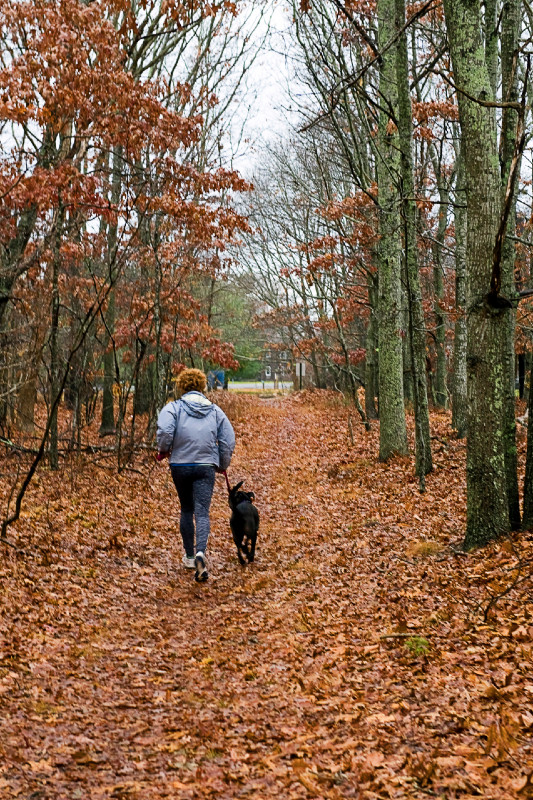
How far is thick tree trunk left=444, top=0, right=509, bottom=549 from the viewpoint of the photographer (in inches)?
259

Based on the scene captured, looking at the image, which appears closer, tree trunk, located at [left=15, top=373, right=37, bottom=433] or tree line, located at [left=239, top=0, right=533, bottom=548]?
tree line, located at [left=239, top=0, right=533, bottom=548]

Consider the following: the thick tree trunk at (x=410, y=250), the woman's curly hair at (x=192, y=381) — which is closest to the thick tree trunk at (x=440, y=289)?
the thick tree trunk at (x=410, y=250)

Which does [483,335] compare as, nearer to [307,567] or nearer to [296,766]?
[307,567]

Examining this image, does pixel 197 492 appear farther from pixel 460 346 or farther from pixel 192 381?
pixel 460 346

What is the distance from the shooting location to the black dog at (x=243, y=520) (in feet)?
27.4

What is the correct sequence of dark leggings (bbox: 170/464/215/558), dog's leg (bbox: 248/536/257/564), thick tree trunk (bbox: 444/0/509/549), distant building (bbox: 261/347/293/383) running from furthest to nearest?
distant building (bbox: 261/347/293/383) < dog's leg (bbox: 248/536/257/564) < dark leggings (bbox: 170/464/215/558) < thick tree trunk (bbox: 444/0/509/549)

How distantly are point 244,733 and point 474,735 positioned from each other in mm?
1363

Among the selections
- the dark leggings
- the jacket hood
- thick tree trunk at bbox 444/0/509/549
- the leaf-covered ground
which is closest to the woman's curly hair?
the jacket hood

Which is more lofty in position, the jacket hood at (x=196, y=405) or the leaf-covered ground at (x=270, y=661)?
the jacket hood at (x=196, y=405)

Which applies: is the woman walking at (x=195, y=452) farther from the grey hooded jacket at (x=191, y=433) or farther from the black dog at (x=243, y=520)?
the black dog at (x=243, y=520)

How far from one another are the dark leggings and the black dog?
0.47 m

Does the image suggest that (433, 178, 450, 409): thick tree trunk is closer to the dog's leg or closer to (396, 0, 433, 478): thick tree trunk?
(396, 0, 433, 478): thick tree trunk

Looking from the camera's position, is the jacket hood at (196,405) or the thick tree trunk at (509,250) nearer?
the thick tree trunk at (509,250)

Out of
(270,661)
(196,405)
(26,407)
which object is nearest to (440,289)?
(26,407)
